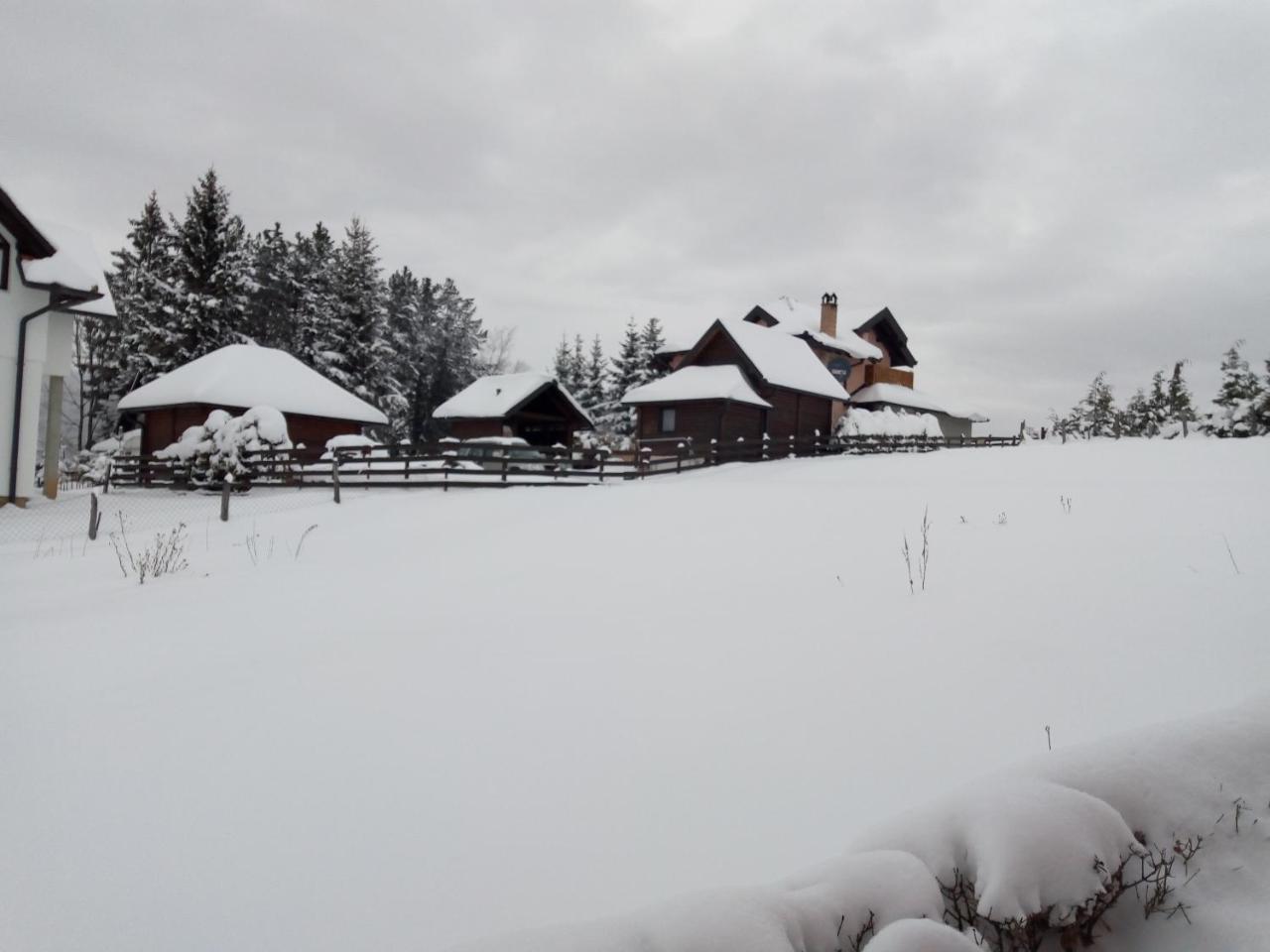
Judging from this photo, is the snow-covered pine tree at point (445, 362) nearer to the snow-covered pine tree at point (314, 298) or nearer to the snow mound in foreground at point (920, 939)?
the snow-covered pine tree at point (314, 298)

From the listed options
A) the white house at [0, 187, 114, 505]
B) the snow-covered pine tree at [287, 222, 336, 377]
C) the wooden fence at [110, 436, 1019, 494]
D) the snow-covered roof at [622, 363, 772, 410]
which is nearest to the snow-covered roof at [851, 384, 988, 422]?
the wooden fence at [110, 436, 1019, 494]

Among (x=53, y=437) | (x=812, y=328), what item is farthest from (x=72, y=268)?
(x=812, y=328)

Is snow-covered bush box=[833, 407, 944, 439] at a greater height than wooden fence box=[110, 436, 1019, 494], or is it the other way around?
snow-covered bush box=[833, 407, 944, 439]

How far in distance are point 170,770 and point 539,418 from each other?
35415mm

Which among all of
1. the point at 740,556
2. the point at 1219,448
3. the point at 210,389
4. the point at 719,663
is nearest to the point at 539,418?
the point at 210,389

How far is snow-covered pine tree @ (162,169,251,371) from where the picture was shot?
39.1 meters

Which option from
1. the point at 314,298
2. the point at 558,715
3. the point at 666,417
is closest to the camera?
the point at 558,715

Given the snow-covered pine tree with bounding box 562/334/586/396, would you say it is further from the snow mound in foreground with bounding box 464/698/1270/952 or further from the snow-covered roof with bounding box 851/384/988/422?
the snow mound in foreground with bounding box 464/698/1270/952

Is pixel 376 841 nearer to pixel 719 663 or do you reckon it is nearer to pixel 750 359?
pixel 719 663

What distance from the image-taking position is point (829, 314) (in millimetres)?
41438

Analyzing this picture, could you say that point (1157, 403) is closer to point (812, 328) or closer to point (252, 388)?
point (812, 328)

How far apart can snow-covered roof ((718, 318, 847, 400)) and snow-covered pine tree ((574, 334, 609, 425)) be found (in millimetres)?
16781

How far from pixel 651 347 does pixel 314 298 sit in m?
21.1

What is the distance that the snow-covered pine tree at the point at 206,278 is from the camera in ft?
128
